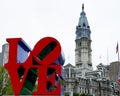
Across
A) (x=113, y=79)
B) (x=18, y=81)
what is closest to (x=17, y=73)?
(x=18, y=81)

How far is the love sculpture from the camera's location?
87.9ft

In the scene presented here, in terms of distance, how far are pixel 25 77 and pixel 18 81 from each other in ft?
2.11

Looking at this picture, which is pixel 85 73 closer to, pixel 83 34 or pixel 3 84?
pixel 83 34

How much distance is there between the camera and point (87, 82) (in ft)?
386

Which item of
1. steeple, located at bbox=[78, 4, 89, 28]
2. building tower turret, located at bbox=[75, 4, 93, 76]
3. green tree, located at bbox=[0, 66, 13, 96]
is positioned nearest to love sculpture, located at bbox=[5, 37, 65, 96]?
green tree, located at bbox=[0, 66, 13, 96]

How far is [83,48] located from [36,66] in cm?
10237

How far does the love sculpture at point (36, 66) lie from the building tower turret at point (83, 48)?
96.9 metres

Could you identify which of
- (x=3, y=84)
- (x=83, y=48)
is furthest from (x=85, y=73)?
(x=3, y=84)

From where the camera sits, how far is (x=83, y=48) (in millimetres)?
129125

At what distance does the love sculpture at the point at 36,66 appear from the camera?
26.8 m

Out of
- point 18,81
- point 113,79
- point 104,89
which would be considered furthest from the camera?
point 113,79

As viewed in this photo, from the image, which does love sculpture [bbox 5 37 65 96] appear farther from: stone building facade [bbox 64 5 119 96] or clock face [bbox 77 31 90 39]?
clock face [bbox 77 31 90 39]

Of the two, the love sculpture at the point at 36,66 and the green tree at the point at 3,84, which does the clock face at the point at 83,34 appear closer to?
the green tree at the point at 3,84

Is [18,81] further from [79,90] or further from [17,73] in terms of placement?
[79,90]
